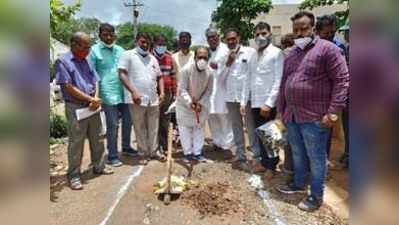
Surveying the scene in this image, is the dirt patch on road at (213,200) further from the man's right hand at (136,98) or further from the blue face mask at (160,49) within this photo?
the blue face mask at (160,49)

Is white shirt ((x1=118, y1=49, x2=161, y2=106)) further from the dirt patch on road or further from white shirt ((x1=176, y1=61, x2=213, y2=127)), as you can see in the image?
the dirt patch on road

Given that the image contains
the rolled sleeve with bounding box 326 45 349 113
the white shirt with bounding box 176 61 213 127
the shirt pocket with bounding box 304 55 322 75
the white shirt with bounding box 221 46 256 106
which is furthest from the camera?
the white shirt with bounding box 176 61 213 127

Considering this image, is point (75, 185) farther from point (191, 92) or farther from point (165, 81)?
point (165, 81)

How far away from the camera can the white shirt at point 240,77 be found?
16.1ft

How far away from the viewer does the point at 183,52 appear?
5930 mm

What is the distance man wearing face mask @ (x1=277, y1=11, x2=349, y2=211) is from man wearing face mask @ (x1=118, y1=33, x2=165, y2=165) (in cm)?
198

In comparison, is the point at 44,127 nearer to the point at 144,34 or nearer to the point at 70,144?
the point at 70,144

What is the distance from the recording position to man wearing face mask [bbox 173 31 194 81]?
19.1 feet

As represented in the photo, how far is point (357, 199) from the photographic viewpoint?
1242 mm

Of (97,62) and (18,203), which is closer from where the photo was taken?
(18,203)

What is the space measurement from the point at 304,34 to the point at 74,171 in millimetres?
2842

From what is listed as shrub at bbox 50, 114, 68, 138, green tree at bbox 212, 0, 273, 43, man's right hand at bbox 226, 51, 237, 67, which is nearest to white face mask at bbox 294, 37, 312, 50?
man's right hand at bbox 226, 51, 237, 67

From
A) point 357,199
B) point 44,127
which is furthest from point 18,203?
point 357,199

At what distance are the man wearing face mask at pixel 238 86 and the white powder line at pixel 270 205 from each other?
0.75 m
